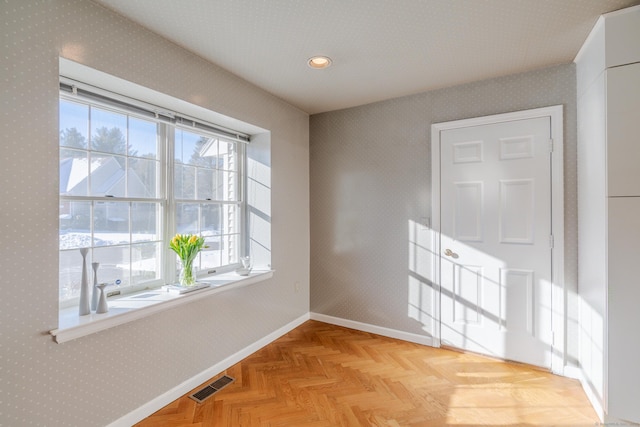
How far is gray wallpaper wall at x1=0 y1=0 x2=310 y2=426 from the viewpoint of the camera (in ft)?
4.70

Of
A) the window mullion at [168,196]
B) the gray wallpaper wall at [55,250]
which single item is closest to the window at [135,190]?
the window mullion at [168,196]

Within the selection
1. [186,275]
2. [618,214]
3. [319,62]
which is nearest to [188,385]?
[186,275]

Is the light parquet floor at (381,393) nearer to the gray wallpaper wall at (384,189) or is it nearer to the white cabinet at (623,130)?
the gray wallpaper wall at (384,189)

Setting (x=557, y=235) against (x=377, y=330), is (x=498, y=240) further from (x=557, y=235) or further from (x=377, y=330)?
(x=377, y=330)

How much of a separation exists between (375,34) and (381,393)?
2517mm

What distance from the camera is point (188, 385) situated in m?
2.26

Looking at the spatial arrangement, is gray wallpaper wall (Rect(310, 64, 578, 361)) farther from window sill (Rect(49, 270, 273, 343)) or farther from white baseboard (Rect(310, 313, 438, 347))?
window sill (Rect(49, 270, 273, 343))

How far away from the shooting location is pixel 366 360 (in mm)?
2738

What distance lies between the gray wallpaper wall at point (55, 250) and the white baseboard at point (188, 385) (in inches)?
1.5

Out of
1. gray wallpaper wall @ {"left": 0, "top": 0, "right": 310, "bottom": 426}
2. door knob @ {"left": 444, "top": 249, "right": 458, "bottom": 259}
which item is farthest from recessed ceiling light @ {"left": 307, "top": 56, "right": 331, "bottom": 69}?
door knob @ {"left": 444, "top": 249, "right": 458, "bottom": 259}

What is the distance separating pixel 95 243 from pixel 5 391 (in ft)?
2.79

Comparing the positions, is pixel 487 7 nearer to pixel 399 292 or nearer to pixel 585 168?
pixel 585 168

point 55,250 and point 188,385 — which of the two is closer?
point 55,250

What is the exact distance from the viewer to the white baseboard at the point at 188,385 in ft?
6.26
